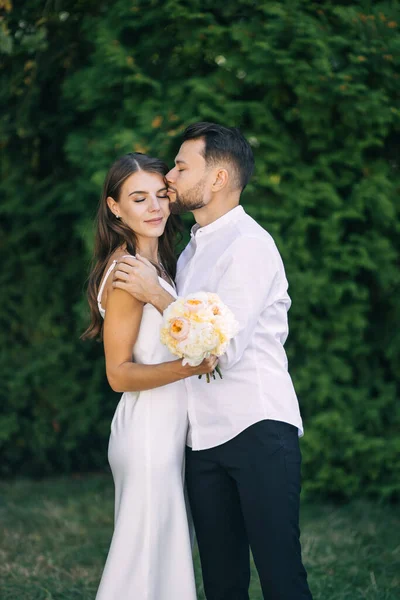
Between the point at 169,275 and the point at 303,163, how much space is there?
2327 millimetres

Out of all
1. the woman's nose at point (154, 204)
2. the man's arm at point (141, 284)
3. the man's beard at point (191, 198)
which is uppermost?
the man's beard at point (191, 198)

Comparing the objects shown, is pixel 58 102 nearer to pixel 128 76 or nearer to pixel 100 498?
pixel 128 76

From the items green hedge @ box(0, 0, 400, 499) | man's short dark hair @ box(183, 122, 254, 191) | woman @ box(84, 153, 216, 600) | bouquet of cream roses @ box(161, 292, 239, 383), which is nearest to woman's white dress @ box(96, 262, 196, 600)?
woman @ box(84, 153, 216, 600)

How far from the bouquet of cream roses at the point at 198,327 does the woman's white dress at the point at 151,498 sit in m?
0.48

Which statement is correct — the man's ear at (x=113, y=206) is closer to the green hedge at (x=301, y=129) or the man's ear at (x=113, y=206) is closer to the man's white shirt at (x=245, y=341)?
the man's white shirt at (x=245, y=341)

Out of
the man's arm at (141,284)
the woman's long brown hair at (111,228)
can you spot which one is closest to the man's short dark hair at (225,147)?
the woman's long brown hair at (111,228)

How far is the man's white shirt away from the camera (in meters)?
2.74

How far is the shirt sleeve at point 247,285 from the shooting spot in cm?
267

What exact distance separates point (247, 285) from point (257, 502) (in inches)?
30.5

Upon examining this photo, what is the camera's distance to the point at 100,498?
19.5 ft

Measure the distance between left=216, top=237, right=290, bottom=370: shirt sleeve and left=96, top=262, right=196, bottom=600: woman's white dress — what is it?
1.28ft

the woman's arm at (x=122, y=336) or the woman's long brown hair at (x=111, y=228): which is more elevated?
the woman's long brown hair at (x=111, y=228)

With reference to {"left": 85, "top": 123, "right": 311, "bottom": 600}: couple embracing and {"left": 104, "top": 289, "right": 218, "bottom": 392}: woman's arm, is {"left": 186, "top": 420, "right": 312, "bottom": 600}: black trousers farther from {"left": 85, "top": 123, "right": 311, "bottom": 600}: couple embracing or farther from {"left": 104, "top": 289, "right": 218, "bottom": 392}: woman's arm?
{"left": 104, "top": 289, "right": 218, "bottom": 392}: woman's arm

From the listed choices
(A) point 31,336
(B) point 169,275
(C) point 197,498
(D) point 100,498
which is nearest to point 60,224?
(A) point 31,336
